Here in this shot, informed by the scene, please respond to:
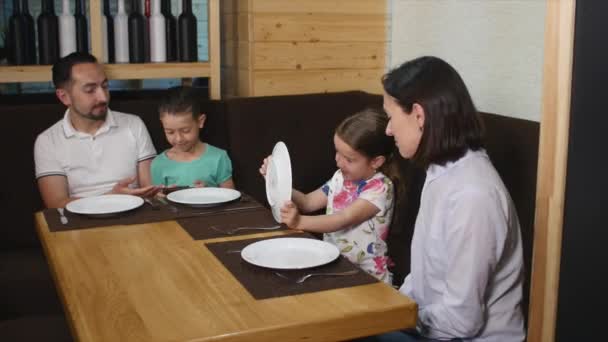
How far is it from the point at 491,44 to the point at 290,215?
50.1 inches

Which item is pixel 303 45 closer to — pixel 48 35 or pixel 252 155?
pixel 252 155

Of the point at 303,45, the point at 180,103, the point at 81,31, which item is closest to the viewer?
the point at 180,103

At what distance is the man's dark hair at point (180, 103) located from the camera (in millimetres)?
2777

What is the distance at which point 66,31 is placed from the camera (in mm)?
3070

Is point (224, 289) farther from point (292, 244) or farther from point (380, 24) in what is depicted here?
point (380, 24)

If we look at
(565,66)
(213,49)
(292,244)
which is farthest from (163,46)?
(565,66)

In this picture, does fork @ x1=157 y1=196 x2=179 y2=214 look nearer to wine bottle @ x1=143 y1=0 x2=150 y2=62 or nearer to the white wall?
wine bottle @ x1=143 y1=0 x2=150 y2=62

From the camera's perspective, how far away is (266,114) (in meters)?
3.16

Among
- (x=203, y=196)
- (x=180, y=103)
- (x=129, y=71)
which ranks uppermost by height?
(x=129, y=71)

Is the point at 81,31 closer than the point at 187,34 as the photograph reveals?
Yes

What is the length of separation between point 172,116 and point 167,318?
148 centimetres

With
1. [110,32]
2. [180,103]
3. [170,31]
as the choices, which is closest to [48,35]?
[110,32]

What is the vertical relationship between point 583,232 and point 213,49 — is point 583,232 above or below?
below

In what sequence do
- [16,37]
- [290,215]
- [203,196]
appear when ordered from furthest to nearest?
[16,37], [203,196], [290,215]
